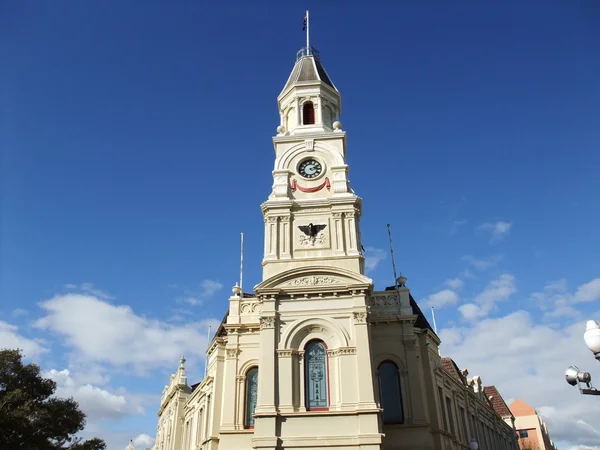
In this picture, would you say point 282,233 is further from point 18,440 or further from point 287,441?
point 18,440

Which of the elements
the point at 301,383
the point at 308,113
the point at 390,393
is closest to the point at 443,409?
the point at 390,393

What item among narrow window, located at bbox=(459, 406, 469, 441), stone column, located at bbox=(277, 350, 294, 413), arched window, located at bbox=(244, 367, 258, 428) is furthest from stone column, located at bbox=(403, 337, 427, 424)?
narrow window, located at bbox=(459, 406, 469, 441)

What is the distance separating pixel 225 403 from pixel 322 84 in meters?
22.6

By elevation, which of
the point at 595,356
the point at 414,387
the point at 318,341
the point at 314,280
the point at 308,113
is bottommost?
the point at 595,356

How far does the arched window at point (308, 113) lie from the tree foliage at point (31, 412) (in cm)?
2300

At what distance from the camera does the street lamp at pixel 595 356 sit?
9.97m

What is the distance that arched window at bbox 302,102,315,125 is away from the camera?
3675 cm

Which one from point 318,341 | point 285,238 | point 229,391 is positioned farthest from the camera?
point 285,238

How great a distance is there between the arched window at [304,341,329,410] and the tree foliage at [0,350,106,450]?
45.3 ft

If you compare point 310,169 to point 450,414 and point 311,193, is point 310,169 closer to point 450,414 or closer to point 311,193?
point 311,193

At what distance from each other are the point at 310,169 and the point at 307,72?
9.42 meters

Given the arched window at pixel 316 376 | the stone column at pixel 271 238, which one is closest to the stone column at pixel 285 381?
the arched window at pixel 316 376

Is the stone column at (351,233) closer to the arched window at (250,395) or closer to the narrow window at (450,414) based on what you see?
the arched window at (250,395)

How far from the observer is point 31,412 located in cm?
2672
